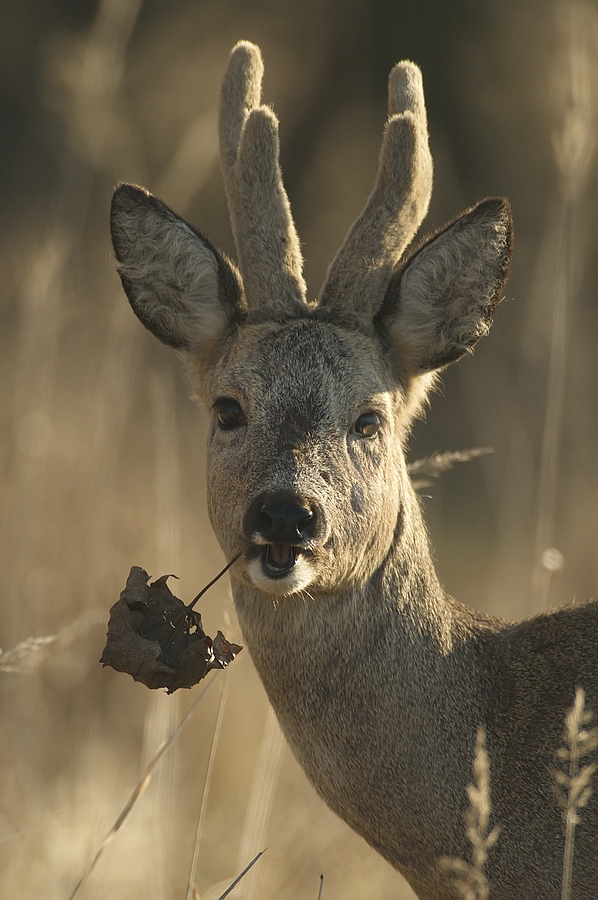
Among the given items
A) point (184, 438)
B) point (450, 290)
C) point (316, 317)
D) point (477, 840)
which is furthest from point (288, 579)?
point (184, 438)

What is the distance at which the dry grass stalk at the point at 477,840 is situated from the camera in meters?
3.12

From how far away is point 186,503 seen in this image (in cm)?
936

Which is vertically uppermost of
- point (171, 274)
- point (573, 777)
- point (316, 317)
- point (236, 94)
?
point (236, 94)

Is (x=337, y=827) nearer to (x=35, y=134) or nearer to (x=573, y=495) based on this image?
(x=573, y=495)

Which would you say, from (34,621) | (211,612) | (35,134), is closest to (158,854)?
(34,621)

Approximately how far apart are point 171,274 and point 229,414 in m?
0.75

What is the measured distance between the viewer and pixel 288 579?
3.57 m

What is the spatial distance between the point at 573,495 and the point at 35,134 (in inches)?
262

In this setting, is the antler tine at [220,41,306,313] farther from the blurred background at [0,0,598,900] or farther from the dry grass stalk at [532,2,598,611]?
the dry grass stalk at [532,2,598,611]

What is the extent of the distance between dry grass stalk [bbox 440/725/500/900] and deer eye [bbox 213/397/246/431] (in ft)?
4.10

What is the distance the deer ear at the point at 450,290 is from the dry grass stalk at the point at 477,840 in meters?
1.44

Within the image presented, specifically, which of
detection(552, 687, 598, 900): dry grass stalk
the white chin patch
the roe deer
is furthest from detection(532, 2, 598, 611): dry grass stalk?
the white chin patch

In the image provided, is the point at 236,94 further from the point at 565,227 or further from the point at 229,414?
the point at 565,227

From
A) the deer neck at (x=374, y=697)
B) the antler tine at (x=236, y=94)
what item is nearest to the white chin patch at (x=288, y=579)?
the deer neck at (x=374, y=697)
